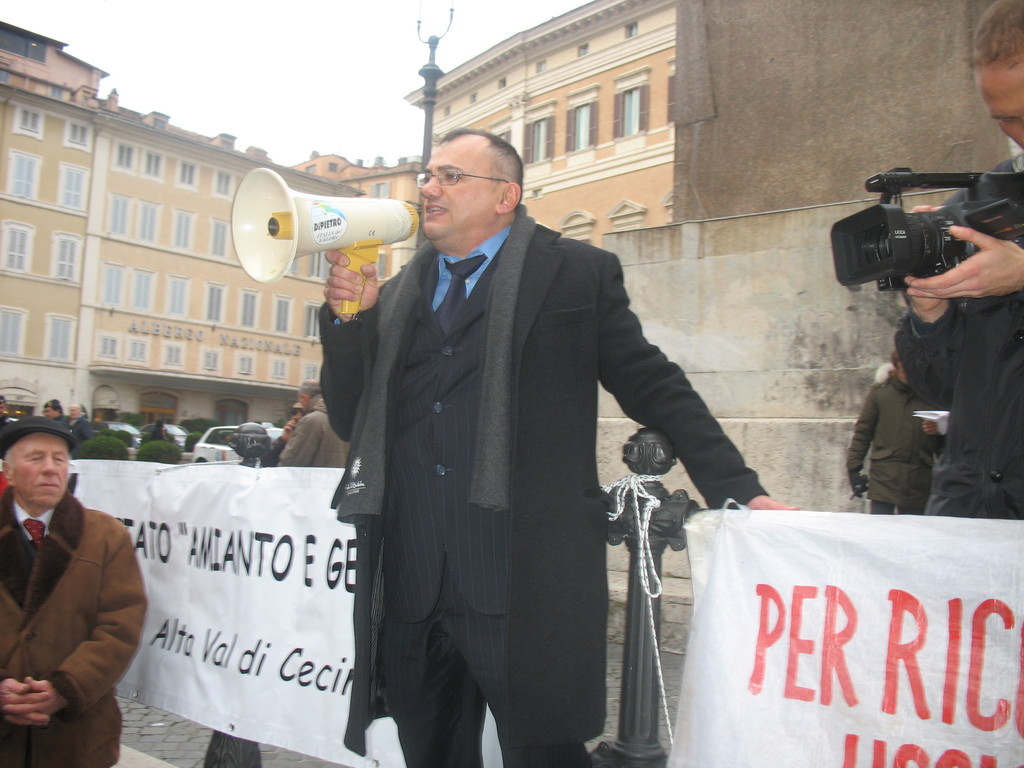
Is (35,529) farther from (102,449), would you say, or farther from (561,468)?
(102,449)

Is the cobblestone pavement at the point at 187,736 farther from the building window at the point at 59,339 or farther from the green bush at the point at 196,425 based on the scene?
the building window at the point at 59,339

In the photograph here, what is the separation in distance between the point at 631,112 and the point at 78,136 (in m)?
25.3

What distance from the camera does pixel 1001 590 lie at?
5.95 feet

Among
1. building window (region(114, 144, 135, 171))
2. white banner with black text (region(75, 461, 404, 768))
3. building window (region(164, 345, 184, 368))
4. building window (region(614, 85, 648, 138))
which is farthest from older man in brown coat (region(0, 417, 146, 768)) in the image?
building window (region(114, 144, 135, 171))

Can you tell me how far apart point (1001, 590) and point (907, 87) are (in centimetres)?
389

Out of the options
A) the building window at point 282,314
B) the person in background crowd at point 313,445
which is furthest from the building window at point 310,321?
the person in background crowd at point 313,445

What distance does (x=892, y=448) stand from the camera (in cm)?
496

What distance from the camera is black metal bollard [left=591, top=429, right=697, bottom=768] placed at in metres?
2.12

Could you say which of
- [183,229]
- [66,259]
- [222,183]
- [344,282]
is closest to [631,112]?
[222,183]

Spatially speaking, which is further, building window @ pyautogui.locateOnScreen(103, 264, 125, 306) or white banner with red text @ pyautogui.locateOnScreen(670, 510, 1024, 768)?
building window @ pyautogui.locateOnScreen(103, 264, 125, 306)

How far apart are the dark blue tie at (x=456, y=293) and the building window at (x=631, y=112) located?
34955mm

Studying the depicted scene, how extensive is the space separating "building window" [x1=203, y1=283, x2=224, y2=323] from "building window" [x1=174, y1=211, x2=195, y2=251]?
7.48 ft

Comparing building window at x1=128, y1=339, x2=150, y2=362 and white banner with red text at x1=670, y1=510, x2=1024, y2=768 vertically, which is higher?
building window at x1=128, y1=339, x2=150, y2=362

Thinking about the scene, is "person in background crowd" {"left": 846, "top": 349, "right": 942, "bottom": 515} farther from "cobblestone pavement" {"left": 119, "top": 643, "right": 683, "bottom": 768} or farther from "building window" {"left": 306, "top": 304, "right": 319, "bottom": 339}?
"building window" {"left": 306, "top": 304, "right": 319, "bottom": 339}
